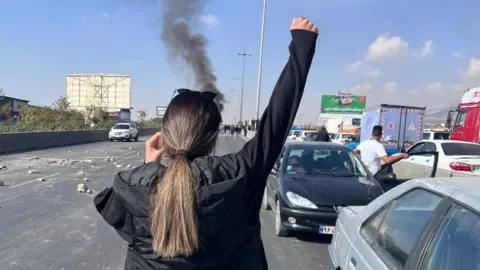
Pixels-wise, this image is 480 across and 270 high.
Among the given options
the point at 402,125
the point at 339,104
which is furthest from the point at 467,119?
the point at 339,104

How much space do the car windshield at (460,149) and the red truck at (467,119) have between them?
5455 millimetres

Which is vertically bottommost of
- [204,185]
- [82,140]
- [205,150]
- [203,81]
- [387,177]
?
[82,140]

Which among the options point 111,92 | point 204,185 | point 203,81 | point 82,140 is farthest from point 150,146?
point 111,92

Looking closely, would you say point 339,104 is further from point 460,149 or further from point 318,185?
point 318,185

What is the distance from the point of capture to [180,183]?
1.43 metres

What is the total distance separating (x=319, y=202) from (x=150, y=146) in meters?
4.70

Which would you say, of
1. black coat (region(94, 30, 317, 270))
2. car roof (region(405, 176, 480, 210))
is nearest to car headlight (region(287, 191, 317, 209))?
car roof (region(405, 176, 480, 210))

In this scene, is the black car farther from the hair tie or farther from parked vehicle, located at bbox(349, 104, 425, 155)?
parked vehicle, located at bbox(349, 104, 425, 155)

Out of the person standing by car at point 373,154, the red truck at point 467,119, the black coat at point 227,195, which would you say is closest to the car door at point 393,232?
the black coat at point 227,195

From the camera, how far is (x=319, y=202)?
6094mm

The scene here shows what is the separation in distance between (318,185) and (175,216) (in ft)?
17.5

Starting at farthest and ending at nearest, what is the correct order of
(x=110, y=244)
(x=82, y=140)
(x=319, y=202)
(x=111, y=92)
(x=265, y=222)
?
(x=111, y=92) → (x=82, y=140) → (x=265, y=222) → (x=319, y=202) → (x=110, y=244)

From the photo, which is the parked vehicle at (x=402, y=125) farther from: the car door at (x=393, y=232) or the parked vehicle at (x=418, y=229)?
the car door at (x=393, y=232)

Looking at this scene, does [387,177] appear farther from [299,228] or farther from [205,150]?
[205,150]
